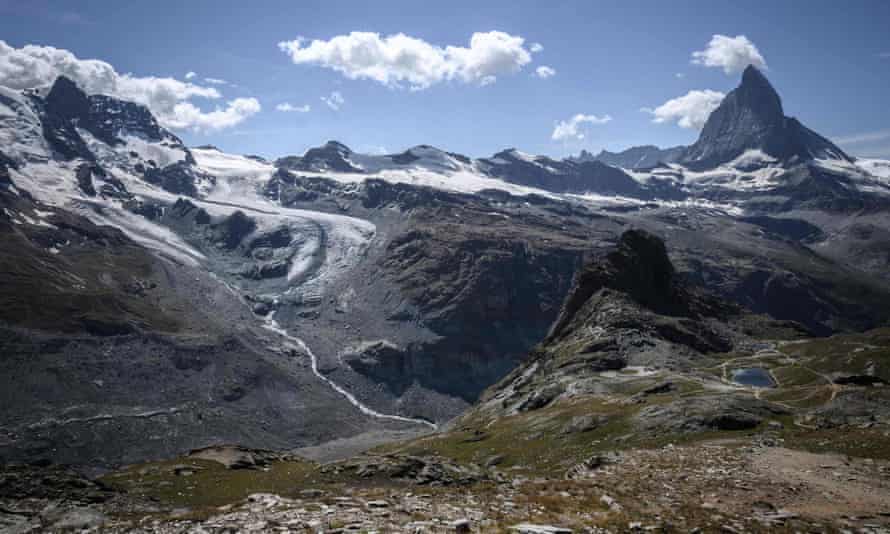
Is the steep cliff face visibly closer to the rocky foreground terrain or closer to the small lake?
the rocky foreground terrain

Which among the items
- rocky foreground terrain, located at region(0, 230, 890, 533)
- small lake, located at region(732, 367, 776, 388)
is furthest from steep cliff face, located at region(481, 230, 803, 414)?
small lake, located at region(732, 367, 776, 388)

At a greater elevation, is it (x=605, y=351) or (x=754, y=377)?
(x=754, y=377)

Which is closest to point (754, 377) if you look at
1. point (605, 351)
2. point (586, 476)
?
point (605, 351)

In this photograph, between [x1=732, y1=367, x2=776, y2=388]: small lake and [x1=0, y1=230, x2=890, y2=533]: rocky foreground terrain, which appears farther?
[x1=732, y1=367, x2=776, y2=388]: small lake

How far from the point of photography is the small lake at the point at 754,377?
114994mm

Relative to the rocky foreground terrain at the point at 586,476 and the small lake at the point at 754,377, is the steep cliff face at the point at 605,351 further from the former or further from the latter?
the small lake at the point at 754,377

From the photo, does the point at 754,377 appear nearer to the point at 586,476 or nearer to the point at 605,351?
the point at 605,351

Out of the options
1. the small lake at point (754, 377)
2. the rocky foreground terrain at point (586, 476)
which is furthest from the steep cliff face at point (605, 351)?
the small lake at point (754, 377)

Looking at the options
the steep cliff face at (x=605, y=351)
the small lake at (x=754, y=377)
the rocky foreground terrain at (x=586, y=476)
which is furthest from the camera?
the steep cliff face at (x=605, y=351)

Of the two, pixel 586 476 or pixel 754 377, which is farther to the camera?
pixel 754 377

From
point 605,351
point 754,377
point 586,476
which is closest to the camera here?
point 586,476

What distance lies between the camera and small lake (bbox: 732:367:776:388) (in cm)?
11499

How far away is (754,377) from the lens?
124 m

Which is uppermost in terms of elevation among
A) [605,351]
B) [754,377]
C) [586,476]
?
[586,476]
